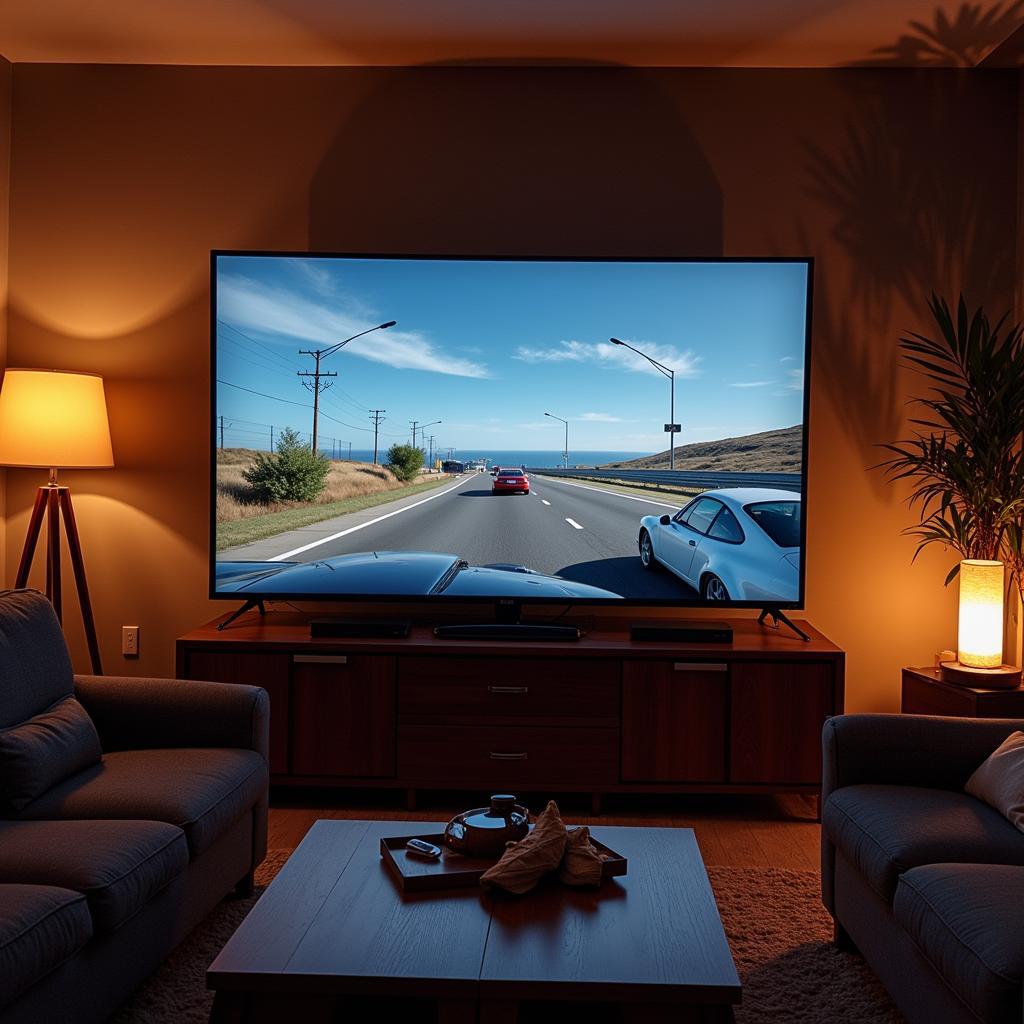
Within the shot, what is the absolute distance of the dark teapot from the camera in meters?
2.04

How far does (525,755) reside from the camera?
3443 millimetres

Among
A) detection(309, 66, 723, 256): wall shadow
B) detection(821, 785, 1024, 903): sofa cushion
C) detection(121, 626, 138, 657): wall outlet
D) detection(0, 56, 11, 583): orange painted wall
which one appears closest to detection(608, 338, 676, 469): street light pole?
detection(309, 66, 723, 256): wall shadow

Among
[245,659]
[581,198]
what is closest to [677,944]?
[245,659]

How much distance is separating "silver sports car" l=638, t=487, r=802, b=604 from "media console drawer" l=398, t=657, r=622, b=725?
0.55m

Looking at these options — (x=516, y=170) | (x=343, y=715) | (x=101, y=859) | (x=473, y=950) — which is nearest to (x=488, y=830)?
(x=473, y=950)

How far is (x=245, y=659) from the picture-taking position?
3486mm

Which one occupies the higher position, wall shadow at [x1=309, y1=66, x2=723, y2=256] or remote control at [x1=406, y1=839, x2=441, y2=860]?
wall shadow at [x1=309, y1=66, x2=723, y2=256]

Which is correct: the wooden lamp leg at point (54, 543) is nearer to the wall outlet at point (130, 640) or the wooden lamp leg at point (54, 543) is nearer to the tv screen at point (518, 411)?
the wall outlet at point (130, 640)

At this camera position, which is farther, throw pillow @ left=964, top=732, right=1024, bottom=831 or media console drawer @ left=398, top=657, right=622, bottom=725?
media console drawer @ left=398, top=657, right=622, bottom=725

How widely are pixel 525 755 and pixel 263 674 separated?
1012mm

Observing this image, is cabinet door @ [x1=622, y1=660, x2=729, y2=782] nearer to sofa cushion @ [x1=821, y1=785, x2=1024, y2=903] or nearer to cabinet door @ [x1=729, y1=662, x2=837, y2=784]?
cabinet door @ [x1=729, y1=662, x2=837, y2=784]

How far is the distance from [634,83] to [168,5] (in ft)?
6.03

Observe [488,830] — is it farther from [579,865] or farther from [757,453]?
[757,453]

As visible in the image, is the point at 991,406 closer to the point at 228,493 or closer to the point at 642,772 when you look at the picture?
the point at 642,772
